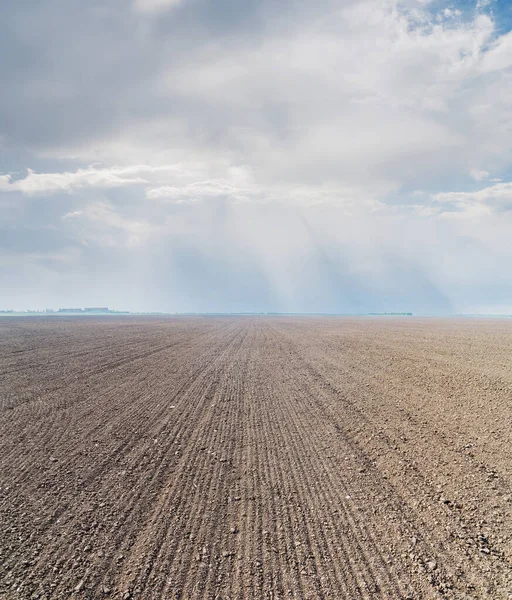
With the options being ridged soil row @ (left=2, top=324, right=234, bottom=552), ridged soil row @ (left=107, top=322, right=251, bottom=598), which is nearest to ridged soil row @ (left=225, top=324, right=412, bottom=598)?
ridged soil row @ (left=107, top=322, right=251, bottom=598)

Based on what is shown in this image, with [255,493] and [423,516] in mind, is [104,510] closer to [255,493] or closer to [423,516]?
[255,493]

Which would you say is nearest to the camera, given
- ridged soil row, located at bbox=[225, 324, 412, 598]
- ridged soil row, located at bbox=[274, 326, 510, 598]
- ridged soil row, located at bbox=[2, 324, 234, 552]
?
ridged soil row, located at bbox=[225, 324, 412, 598]

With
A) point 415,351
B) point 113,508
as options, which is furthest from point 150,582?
point 415,351

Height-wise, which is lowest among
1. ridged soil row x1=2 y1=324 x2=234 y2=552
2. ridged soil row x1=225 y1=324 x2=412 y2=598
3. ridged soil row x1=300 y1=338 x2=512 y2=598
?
ridged soil row x1=300 y1=338 x2=512 y2=598

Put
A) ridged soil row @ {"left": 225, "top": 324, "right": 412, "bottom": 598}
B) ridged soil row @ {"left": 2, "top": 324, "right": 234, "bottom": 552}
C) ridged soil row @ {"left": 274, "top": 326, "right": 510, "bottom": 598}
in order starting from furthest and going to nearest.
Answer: ridged soil row @ {"left": 2, "top": 324, "right": 234, "bottom": 552} < ridged soil row @ {"left": 274, "top": 326, "right": 510, "bottom": 598} < ridged soil row @ {"left": 225, "top": 324, "right": 412, "bottom": 598}

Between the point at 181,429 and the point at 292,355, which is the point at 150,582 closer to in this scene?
the point at 181,429

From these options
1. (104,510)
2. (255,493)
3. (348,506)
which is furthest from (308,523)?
(104,510)

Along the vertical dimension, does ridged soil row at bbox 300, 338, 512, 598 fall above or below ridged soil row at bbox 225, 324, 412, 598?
below

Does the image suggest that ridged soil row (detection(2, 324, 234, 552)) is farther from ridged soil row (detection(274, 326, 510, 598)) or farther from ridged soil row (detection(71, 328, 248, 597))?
ridged soil row (detection(274, 326, 510, 598))
